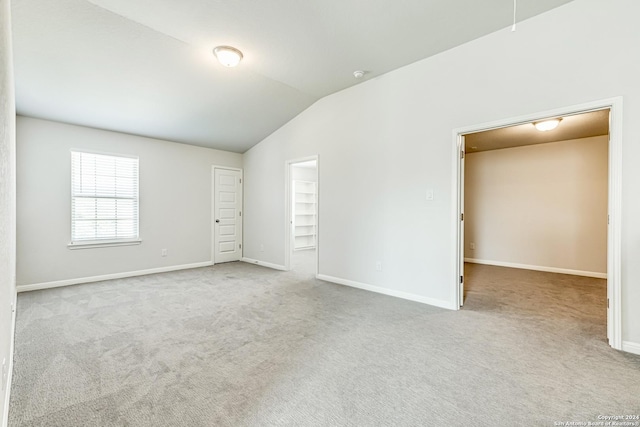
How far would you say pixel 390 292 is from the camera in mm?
3875

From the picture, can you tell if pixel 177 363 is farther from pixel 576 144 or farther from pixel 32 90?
pixel 576 144

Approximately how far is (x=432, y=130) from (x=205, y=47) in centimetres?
280

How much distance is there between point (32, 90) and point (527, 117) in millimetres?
5584

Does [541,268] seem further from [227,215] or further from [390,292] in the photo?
[227,215]

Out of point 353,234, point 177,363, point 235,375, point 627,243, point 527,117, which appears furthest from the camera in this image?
point 353,234

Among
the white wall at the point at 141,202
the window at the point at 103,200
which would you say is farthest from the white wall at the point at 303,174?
the window at the point at 103,200

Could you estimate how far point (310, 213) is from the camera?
8.70m

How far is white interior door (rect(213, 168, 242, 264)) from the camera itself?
20.0ft

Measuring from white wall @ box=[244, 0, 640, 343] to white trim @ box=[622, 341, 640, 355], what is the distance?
0.17 feet

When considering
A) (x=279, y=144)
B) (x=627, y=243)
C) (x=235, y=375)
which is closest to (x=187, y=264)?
(x=279, y=144)

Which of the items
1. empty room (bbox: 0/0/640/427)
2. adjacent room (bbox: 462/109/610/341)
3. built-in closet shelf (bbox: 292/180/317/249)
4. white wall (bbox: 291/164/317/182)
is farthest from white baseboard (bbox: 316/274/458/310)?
white wall (bbox: 291/164/317/182)

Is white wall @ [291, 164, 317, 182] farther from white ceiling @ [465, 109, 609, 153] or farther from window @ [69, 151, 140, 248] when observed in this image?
white ceiling @ [465, 109, 609, 153]

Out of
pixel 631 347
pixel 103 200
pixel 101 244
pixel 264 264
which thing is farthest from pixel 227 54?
pixel 631 347

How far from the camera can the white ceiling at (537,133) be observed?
401cm
